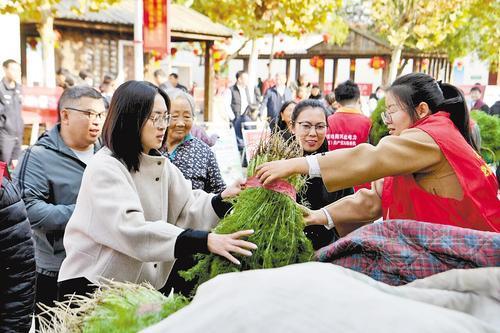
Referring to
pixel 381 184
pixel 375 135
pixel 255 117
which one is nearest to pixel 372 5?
pixel 255 117

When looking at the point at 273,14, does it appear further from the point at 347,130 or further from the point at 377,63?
the point at 347,130

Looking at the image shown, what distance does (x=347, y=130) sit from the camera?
5051mm

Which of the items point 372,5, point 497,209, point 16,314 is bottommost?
point 16,314

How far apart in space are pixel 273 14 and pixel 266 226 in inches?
620

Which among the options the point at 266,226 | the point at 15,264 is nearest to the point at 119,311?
the point at 266,226

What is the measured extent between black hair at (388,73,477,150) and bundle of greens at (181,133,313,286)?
80 cm

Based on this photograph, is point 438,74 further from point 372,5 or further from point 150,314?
point 150,314

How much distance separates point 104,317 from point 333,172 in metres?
0.94

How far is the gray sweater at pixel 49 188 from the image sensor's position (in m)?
2.85

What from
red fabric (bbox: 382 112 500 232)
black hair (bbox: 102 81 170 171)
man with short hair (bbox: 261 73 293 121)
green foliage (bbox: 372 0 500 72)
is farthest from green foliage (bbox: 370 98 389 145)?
green foliage (bbox: 372 0 500 72)

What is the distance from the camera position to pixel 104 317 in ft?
4.83

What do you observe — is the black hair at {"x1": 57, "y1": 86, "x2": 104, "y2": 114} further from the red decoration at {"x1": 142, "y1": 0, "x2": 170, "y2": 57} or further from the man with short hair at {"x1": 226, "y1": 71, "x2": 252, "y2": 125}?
the man with short hair at {"x1": 226, "y1": 71, "x2": 252, "y2": 125}

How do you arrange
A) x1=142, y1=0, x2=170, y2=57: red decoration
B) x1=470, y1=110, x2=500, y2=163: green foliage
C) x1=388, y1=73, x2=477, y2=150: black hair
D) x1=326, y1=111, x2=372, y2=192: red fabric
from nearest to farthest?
x1=388, y1=73, x2=477, y2=150: black hair
x1=326, y1=111, x2=372, y2=192: red fabric
x1=470, y1=110, x2=500, y2=163: green foliage
x1=142, y1=0, x2=170, y2=57: red decoration

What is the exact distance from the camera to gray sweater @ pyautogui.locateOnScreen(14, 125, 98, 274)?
2.85 meters
